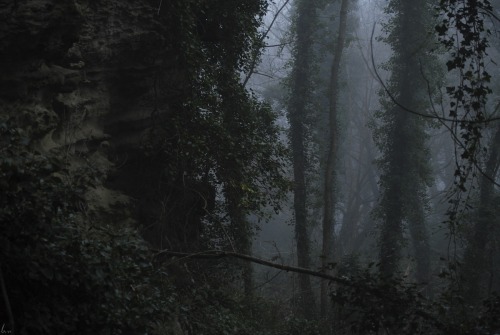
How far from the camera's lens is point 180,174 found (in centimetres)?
1052

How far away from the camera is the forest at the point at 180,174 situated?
4895mm

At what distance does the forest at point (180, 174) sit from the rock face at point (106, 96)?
0.09ft

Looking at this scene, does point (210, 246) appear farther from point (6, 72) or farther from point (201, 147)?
point (6, 72)

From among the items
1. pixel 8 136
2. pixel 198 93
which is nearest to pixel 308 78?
pixel 198 93

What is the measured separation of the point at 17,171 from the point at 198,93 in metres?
6.18

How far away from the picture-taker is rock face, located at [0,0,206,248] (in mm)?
6824

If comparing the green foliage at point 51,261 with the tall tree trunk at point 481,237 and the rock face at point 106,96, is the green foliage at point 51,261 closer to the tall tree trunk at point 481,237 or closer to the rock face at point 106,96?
the rock face at point 106,96

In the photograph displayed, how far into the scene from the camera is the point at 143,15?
30.6ft

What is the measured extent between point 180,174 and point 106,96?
2.23 m

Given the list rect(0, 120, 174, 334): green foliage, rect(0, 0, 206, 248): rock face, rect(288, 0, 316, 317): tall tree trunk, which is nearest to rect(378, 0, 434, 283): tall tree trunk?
rect(288, 0, 316, 317): tall tree trunk


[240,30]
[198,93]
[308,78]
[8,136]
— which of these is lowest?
[8,136]

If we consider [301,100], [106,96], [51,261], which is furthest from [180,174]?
[301,100]

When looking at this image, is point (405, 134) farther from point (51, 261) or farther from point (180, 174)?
point (51, 261)

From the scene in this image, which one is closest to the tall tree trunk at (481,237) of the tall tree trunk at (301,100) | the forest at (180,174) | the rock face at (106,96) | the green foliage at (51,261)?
the forest at (180,174)
